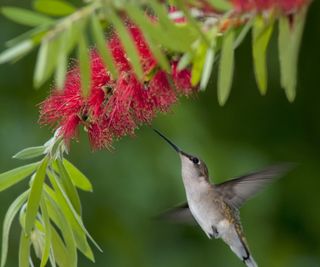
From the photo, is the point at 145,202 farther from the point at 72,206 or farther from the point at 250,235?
the point at 72,206

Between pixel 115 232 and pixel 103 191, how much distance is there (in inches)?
12.4

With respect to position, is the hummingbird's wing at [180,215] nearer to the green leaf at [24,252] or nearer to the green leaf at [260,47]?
the green leaf at [24,252]

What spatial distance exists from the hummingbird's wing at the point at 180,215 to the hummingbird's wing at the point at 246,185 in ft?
0.59

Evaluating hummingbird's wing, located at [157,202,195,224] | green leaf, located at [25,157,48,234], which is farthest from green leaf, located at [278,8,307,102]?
hummingbird's wing, located at [157,202,195,224]

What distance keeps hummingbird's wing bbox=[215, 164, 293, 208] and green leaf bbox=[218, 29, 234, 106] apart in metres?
0.78

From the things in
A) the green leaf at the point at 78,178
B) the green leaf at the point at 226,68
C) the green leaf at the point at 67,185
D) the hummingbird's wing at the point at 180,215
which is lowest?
the hummingbird's wing at the point at 180,215

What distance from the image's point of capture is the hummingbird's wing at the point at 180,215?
3129mm

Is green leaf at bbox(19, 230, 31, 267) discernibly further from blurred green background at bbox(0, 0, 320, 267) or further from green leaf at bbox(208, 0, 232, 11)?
blurred green background at bbox(0, 0, 320, 267)

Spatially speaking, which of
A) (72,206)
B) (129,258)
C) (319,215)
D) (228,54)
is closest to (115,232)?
(129,258)

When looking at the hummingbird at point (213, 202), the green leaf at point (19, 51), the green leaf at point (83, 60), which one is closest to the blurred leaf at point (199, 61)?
the green leaf at point (83, 60)

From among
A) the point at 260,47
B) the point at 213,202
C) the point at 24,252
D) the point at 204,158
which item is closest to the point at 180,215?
the point at 213,202

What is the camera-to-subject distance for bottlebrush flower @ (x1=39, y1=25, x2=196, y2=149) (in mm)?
2078

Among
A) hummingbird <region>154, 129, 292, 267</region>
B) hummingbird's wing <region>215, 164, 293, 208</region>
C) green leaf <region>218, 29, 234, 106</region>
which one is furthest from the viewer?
hummingbird <region>154, 129, 292, 267</region>

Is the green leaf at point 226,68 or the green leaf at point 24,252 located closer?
the green leaf at point 226,68
